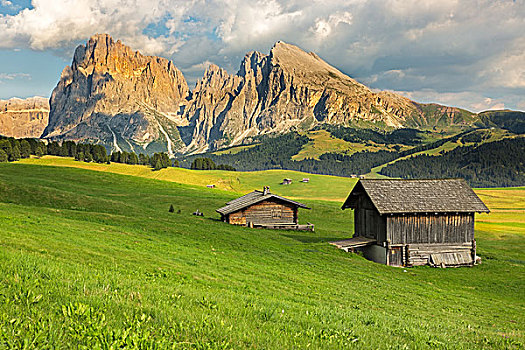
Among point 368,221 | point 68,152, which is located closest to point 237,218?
point 368,221

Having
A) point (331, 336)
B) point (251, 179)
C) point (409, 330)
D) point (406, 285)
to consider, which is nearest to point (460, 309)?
point (406, 285)

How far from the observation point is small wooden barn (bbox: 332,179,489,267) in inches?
1599

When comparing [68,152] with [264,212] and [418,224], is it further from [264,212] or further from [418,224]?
[418,224]

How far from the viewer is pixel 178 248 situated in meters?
26.8

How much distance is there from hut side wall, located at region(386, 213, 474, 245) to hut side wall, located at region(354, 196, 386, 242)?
2.89 ft

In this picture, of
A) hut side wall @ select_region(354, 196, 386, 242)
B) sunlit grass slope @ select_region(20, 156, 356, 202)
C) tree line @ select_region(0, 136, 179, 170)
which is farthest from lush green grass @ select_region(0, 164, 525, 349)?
tree line @ select_region(0, 136, 179, 170)

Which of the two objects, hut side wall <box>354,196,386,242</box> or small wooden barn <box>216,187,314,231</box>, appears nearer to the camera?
hut side wall <box>354,196,386,242</box>

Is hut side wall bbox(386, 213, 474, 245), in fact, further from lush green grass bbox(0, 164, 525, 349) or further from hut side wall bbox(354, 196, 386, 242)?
lush green grass bbox(0, 164, 525, 349)

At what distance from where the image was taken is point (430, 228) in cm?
4156

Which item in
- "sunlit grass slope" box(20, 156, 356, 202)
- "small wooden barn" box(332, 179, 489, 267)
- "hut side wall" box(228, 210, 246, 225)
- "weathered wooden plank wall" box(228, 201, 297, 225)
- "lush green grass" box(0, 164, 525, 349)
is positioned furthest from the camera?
"sunlit grass slope" box(20, 156, 356, 202)

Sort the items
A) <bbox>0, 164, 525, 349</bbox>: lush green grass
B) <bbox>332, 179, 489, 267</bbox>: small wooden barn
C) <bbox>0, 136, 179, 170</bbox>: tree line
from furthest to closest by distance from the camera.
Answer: <bbox>0, 136, 179, 170</bbox>: tree line, <bbox>332, 179, 489, 267</bbox>: small wooden barn, <bbox>0, 164, 525, 349</bbox>: lush green grass

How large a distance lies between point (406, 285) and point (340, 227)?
40.6m

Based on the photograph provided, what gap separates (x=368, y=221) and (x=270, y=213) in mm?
Answer: 16899

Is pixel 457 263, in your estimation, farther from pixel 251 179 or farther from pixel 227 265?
pixel 251 179
